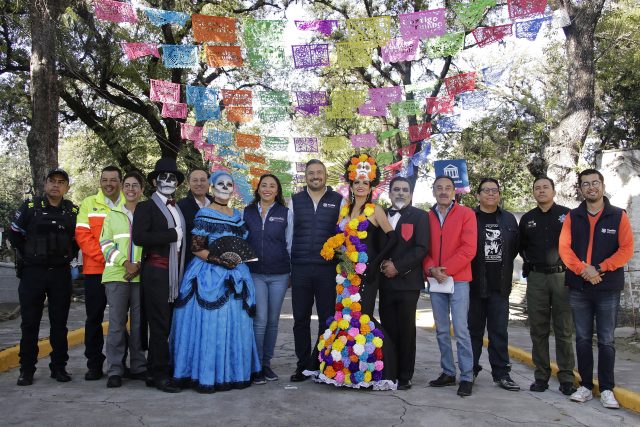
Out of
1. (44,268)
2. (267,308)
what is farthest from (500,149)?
(44,268)

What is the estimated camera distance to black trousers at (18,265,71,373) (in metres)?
5.84

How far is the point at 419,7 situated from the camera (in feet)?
65.4

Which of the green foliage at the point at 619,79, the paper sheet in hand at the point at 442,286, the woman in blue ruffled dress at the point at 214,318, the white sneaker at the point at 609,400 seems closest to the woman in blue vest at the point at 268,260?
the woman in blue ruffled dress at the point at 214,318

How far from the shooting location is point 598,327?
546 centimetres

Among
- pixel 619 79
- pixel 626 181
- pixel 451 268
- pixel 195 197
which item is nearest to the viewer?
pixel 451 268

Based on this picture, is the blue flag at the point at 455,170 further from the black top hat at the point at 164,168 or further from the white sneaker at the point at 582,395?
the black top hat at the point at 164,168

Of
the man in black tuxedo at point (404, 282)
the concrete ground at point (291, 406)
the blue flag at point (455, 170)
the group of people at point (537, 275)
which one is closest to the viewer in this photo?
the concrete ground at point (291, 406)

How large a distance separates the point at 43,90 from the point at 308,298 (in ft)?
21.8

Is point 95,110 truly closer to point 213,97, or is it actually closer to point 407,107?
point 213,97

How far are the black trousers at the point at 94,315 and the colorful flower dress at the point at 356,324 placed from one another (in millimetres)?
2251

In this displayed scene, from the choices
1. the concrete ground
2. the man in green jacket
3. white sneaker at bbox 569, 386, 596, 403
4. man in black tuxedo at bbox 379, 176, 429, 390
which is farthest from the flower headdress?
white sneaker at bbox 569, 386, 596, 403

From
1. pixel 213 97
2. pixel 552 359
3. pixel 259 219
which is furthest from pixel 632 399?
pixel 213 97

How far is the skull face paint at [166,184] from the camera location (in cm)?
591

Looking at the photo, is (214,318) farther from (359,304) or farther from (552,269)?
(552,269)
